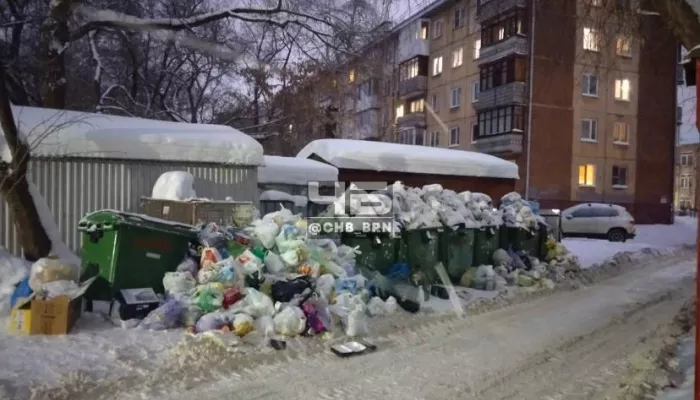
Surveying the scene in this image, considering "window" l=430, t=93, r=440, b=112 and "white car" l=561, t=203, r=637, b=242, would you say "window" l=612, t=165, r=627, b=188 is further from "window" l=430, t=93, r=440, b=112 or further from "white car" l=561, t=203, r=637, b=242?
"window" l=430, t=93, r=440, b=112

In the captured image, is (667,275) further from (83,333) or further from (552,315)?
(83,333)

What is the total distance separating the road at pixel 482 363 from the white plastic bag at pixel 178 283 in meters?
1.67

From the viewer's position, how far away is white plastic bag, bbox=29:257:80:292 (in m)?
6.36

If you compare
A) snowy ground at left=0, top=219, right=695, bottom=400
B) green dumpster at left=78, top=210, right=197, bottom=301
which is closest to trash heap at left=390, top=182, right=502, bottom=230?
snowy ground at left=0, top=219, right=695, bottom=400

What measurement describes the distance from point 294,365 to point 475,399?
5.84 ft

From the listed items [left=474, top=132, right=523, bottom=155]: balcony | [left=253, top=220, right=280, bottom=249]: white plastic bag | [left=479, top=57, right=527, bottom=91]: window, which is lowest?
[left=253, top=220, right=280, bottom=249]: white plastic bag

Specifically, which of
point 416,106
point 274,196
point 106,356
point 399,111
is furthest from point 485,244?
point 399,111

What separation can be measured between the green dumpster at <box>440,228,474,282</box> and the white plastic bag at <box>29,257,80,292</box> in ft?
18.8

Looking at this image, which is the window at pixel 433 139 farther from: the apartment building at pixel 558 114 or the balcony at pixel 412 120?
the apartment building at pixel 558 114

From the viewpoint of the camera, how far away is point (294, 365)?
18.4 feet

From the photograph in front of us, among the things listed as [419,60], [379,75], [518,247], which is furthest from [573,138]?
[518,247]

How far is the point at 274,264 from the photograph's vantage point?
731 cm

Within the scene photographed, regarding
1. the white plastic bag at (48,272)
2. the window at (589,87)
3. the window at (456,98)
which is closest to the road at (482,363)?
the white plastic bag at (48,272)

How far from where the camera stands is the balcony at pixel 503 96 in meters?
27.8
